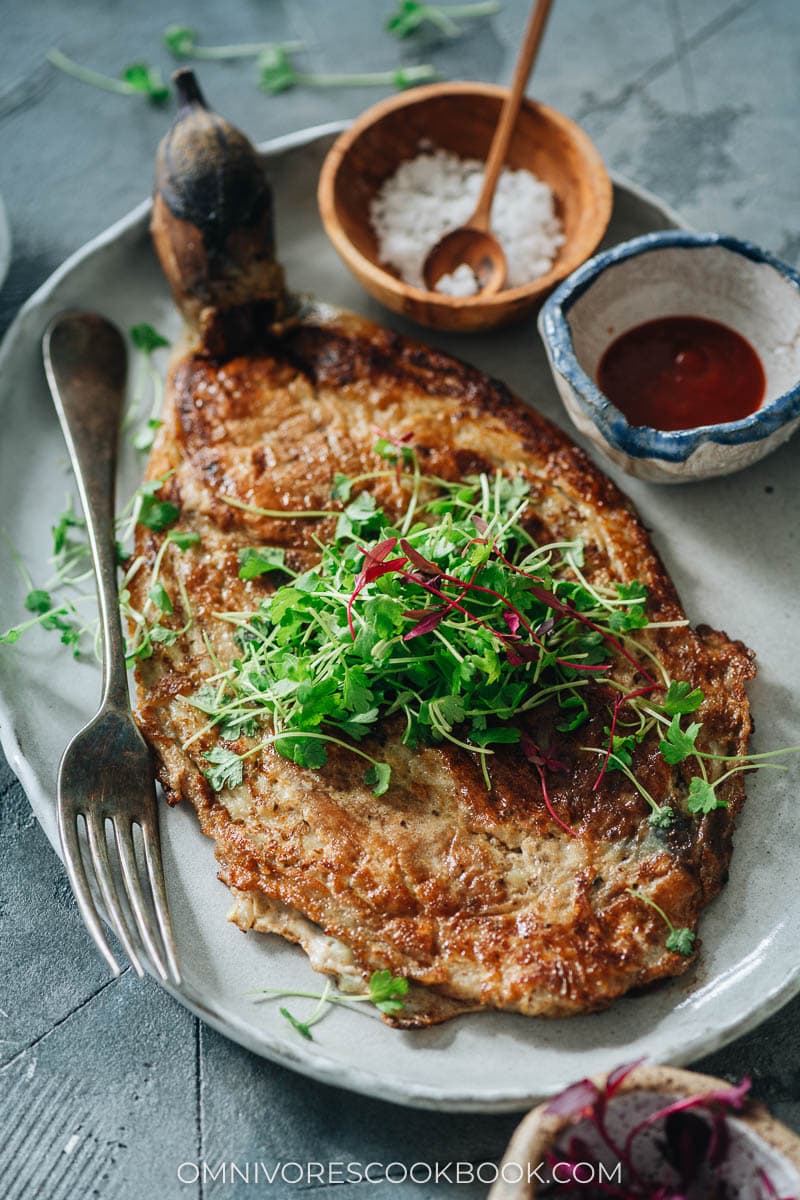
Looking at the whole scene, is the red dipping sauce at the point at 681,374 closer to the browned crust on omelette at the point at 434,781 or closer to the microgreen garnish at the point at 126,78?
the browned crust on omelette at the point at 434,781

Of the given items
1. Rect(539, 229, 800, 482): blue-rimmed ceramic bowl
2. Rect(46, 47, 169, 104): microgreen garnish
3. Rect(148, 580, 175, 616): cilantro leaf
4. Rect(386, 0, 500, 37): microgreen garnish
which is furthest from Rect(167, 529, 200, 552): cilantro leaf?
Rect(386, 0, 500, 37): microgreen garnish

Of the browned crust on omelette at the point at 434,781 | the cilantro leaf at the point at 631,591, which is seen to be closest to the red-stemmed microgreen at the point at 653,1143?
the browned crust on omelette at the point at 434,781

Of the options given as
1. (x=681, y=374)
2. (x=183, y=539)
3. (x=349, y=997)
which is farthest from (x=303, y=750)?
(x=681, y=374)

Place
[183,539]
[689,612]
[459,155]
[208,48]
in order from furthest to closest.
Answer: [208,48] < [459,155] < [689,612] < [183,539]

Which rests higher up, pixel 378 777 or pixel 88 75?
pixel 88 75

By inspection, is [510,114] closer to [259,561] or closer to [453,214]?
[453,214]

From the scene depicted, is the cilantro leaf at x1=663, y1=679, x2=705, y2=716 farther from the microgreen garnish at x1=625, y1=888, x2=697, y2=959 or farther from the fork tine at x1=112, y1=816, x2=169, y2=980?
the fork tine at x1=112, y1=816, x2=169, y2=980

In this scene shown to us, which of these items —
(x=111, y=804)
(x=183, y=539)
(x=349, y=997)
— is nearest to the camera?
(x=349, y=997)
